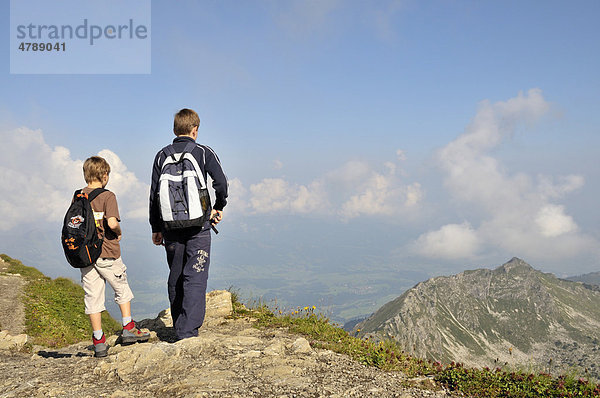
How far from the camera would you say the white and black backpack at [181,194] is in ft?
20.7

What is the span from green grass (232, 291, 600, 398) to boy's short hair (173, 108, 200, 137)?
491 cm

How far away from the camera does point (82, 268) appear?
683 cm

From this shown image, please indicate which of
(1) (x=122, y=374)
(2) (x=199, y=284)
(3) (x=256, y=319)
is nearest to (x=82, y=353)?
(1) (x=122, y=374)

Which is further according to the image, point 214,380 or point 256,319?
point 256,319

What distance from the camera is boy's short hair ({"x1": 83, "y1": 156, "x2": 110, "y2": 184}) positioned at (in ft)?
22.5

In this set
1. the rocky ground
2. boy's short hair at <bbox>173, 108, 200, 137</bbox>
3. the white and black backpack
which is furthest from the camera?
boy's short hair at <bbox>173, 108, 200, 137</bbox>

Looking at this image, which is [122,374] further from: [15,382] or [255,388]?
[255,388]

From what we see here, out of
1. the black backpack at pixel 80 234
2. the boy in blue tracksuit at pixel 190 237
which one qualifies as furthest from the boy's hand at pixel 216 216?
the black backpack at pixel 80 234

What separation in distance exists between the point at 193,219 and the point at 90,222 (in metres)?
1.93

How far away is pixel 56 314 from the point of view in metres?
13.9

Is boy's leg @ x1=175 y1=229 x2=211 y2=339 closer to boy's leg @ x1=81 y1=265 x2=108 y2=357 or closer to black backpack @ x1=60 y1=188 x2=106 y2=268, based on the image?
boy's leg @ x1=81 y1=265 x2=108 y2=357

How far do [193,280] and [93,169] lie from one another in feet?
9.16

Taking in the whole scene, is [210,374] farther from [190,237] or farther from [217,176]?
[217,176]

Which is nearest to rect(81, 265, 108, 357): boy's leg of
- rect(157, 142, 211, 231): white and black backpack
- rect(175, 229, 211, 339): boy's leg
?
rect(175, 229, 211, 339): boy's leg
